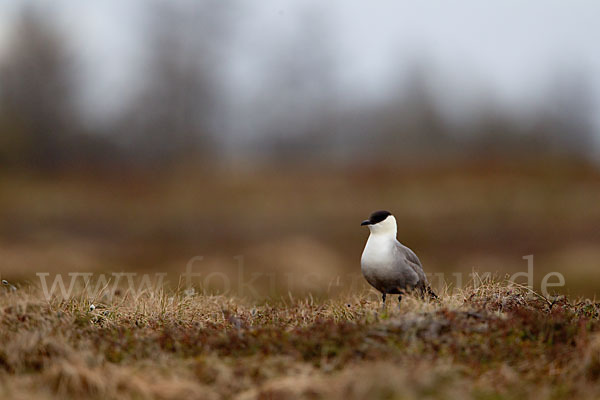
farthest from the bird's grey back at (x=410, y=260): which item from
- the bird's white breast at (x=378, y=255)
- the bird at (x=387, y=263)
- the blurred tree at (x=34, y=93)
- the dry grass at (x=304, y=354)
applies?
the blurred tree at (x=34, y=93)

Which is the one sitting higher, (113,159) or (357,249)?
(113,159)

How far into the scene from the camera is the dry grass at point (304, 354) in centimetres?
446

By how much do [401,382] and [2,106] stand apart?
31.2 m

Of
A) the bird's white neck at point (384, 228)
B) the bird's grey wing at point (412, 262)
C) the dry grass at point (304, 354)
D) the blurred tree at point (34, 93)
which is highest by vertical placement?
the blurred tree at point (34, 93)

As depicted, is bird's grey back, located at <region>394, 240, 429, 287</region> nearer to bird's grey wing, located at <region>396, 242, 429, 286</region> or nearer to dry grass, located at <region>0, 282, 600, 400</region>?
bird's grey wing, located at <region>396, 242, 429, 286</region>

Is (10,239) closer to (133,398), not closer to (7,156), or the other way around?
(7,156)

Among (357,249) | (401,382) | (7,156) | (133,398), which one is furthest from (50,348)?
(7,156)

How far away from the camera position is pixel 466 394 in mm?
4340

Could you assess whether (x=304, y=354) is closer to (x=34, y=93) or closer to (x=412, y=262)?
(x=412, y=262)

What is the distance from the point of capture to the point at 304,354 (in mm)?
5250

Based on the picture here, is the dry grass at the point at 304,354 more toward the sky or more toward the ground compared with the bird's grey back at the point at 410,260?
more toward the ground

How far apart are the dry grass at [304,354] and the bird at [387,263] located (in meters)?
0.56

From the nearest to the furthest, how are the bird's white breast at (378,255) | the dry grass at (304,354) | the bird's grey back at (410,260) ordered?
the dry grass at (304,354) < the bird's white breast at (378,255) < the bird's grey back at (410,260)

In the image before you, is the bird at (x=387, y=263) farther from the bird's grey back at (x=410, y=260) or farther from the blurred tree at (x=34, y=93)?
the blurred tree at (x=34, y=93)
